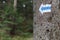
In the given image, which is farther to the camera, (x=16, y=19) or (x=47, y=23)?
(x=16, y=19)

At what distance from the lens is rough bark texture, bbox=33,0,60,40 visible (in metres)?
2.40

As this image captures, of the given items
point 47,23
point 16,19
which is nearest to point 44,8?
point 47,23

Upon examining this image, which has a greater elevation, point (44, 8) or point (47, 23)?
point (44, 8)

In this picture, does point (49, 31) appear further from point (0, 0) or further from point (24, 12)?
point (24, 12)

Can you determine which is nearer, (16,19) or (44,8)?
(44,8)

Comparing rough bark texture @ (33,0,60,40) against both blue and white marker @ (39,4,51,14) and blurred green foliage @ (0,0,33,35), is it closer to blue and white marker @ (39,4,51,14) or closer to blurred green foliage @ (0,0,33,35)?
blue and white marker @ (39,4,51,14)

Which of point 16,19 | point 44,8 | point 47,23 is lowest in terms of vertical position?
point 16,19

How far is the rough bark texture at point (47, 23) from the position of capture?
7.88ft

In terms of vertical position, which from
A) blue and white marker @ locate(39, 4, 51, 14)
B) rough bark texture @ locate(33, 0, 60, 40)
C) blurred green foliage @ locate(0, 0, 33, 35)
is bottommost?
blurred green foliage @ locate(0, 0, 33, 35)

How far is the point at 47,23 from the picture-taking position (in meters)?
2.46

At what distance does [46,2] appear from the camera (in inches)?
95.0

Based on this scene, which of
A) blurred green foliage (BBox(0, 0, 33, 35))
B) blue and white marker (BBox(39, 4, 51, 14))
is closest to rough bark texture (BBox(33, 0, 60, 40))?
blue and white marker (BBox(39, 4, 51, 14))

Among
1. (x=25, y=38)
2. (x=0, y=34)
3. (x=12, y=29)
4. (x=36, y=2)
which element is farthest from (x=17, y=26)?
(x=36, y=2)

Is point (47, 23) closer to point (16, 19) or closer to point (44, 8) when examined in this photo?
point (44, 8)
